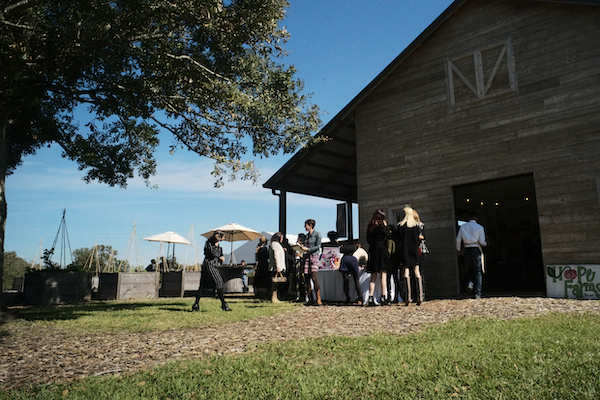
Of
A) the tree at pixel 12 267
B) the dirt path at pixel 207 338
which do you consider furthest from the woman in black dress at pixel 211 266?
the tree at pixel 12 267

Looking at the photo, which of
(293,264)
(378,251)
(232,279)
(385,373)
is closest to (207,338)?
(385,373)

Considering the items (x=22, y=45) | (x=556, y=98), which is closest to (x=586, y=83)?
(x=556, y=98)

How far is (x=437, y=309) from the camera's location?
26.6ft

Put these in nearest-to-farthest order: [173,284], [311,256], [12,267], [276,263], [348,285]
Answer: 1. [311,256]
2. [348,285]
3. [276,263]
4. [173,284]
5. [12,267]

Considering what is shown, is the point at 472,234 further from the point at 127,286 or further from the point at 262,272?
the point at 127,286

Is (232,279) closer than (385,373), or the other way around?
(385,373)

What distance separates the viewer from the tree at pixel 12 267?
26531mm

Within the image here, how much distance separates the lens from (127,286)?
15039mm

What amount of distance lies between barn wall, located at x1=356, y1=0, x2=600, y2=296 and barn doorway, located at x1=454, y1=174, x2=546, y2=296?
1.67 m

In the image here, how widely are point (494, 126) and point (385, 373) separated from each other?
8.59 metres

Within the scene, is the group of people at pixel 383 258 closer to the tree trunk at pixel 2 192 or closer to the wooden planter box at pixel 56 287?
the tree trunk at pixel 2 192

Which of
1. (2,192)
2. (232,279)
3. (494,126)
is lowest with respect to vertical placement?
(232,279)

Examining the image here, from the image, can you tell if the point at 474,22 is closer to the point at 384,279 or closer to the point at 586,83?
the point at 586,83

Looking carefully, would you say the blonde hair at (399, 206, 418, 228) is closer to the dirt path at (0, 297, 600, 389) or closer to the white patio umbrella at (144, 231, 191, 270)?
the dirt path at (0, 297, 600, 389)
